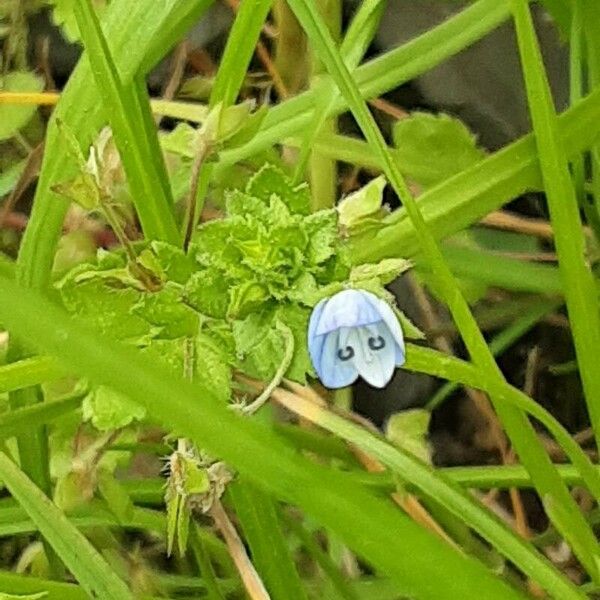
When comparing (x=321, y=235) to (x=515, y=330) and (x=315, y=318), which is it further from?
(x=515, y=330)

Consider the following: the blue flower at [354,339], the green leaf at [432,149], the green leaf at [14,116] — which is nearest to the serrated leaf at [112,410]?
the blue flower at [354,339]

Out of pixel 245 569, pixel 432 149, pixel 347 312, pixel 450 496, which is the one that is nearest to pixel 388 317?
pixel 347 312

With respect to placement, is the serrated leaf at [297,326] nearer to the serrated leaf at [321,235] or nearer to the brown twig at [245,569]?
the serrated leaf at [321,235]

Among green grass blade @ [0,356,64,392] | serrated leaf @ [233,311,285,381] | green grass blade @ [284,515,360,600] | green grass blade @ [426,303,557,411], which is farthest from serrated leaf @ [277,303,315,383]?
green grass blade @ [426,303,557,411]

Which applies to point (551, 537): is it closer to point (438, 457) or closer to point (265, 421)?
point (438, 457)

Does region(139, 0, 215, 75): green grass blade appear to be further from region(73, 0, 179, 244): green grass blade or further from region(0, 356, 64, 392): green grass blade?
region(0, 356, 64, 392): green grass blade

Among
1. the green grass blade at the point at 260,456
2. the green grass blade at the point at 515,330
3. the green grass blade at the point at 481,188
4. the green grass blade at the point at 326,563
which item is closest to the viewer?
the green grass blade at the point at 260,456

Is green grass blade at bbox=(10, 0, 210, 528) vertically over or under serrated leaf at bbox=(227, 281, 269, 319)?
over
